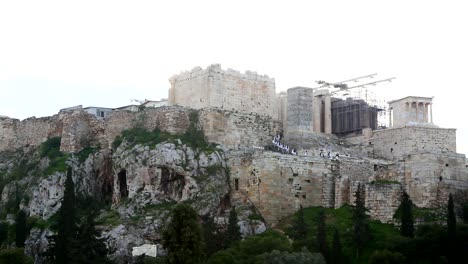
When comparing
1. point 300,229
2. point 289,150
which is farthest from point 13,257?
point 289,150

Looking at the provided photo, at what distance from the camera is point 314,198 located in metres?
84.8

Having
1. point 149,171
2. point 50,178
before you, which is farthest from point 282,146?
point 50,178

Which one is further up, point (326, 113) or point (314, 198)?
point (326, 113)

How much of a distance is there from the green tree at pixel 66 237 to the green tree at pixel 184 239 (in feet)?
35.6

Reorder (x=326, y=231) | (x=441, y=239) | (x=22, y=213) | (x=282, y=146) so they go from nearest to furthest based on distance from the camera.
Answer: (x=441, y=239) → (x=326, y=231) → (x=22, y=213) → (x=282, y=146)

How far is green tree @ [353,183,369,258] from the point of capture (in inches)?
2950

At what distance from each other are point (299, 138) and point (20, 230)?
21.4 meters

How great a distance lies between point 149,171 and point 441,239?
2239 cm

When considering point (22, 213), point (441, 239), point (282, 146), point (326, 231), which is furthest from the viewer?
point (282, 146)

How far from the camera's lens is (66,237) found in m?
75.7

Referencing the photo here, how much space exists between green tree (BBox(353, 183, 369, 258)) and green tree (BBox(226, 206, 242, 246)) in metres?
7.30

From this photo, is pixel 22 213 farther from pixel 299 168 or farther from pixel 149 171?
pixel 299 168

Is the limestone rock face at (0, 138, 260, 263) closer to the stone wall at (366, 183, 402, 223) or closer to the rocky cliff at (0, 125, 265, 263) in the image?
the rocky cliff at (0, 125, 265, 263)

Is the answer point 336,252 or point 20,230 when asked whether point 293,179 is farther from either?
point 20,230
